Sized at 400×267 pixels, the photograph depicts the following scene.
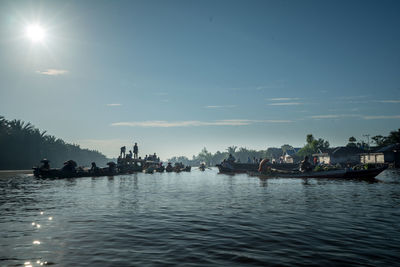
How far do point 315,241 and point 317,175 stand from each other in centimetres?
2650

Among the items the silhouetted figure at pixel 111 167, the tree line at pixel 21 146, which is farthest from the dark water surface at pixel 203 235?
the tree line at pixel 21 146

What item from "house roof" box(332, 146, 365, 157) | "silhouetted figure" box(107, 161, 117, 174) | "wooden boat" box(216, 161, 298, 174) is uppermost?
"house roof" box(332, 146, 365, 157)

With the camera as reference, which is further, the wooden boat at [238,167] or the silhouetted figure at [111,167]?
the wooden boat at [238,167]

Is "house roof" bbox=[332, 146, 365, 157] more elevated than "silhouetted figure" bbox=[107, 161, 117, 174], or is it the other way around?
"house roof" bbox=[332, 146, 365, 157]

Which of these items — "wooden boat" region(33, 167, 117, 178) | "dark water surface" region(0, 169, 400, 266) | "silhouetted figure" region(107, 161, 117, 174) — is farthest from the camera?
"silhouetted figure" region(107, 161, 117, 174)

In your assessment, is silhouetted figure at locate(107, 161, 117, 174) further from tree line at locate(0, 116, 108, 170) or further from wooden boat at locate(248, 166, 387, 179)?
tree line at locate(0, 116, 108, 170)

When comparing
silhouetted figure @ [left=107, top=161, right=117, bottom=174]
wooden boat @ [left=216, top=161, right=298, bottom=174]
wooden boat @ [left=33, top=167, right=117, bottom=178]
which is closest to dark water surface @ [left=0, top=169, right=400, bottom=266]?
wooden boat @ [left=33, top=167, right=117, bottom=178]

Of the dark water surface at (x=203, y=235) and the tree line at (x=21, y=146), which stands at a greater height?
the tree line at (x=21, y=146)

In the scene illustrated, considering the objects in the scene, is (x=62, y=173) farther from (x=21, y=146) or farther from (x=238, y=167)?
(x=21, y=146)

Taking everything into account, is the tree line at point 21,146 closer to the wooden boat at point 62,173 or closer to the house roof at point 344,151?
the wooden boat at point 62,173

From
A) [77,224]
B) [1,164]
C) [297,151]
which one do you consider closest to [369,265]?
[77,224]

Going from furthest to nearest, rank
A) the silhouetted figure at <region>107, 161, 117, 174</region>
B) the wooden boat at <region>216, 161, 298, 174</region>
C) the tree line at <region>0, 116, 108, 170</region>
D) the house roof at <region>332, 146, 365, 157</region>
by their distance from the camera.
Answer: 1. the house roof at <region>332, 146, 365, 157</region>
2. the tree line at <region>0, 116, 108, 170</region>
3. the wooden boat at <region>216, 161, 298, 174</region>
4. the silhouetted figure at <region>107, 161, 117, 174</region>

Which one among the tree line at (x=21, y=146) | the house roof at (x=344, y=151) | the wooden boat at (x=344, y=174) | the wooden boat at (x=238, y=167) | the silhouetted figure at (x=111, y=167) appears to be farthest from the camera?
the house roof at (x=344, y=151)

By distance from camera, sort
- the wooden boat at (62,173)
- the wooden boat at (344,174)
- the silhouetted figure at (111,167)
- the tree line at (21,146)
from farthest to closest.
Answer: the tree line at (21,146) → the silhouetted figure at (111,167) → the wooden boat at (62,173) → the wooden boat at (344,174)
